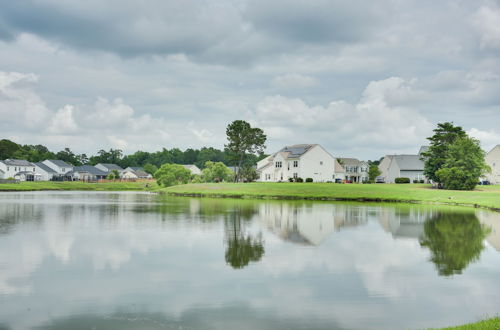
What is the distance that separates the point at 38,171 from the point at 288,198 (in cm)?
10788

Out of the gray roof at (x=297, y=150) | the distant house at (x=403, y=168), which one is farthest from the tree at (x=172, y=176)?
the distant house at (x=403, y=168)

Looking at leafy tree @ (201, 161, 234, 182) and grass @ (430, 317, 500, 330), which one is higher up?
leafy tree @ (201, 161, 234, 182)

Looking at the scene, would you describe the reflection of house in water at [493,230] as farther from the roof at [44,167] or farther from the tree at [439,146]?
the roof at [44,167]

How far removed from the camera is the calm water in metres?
11.5

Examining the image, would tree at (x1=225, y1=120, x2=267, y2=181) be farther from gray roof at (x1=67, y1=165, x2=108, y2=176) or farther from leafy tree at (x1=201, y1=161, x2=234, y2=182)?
gray roof at (x1=67, y1=165, x2=108, y2=176)

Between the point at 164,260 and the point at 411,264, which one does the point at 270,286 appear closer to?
the point at 164,260

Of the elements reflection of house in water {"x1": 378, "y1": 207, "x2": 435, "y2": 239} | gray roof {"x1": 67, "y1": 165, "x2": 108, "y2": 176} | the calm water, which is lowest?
the calm water

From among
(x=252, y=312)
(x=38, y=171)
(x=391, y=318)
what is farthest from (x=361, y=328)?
(x=38, y=171)

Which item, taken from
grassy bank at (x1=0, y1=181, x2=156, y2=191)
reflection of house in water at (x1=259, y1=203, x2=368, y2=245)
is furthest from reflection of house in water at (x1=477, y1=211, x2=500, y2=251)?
grassy bank at (x1=0, y1=181, x2=156, y2=191)

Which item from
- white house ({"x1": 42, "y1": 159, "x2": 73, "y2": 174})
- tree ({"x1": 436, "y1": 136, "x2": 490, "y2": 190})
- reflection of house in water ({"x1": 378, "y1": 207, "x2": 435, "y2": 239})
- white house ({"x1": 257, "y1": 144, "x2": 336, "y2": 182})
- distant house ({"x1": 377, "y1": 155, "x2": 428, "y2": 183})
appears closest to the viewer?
reflection of house in water ({"x1": 378, "y1": 207, "x2": 435, "y2": 239})

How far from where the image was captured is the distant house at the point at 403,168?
→ 10969 cm

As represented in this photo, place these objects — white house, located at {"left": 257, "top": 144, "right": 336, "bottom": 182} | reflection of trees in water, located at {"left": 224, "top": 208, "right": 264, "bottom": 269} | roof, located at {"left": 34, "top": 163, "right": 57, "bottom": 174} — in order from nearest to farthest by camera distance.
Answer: reflection of trees in water, located at {"left": 224, "top": 208, "right": 264, "bottom": 269} < white house, located at {"left": 257, "top": 144, "right": 336, "bottom": 182} < roof, located at {"left": 34, "top": 163, "right": 57, "bottom": 174}

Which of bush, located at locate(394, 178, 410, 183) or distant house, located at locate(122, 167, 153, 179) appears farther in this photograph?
distant house, located at locate(122, 167, 153, 179)

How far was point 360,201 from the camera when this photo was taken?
6325 cm
